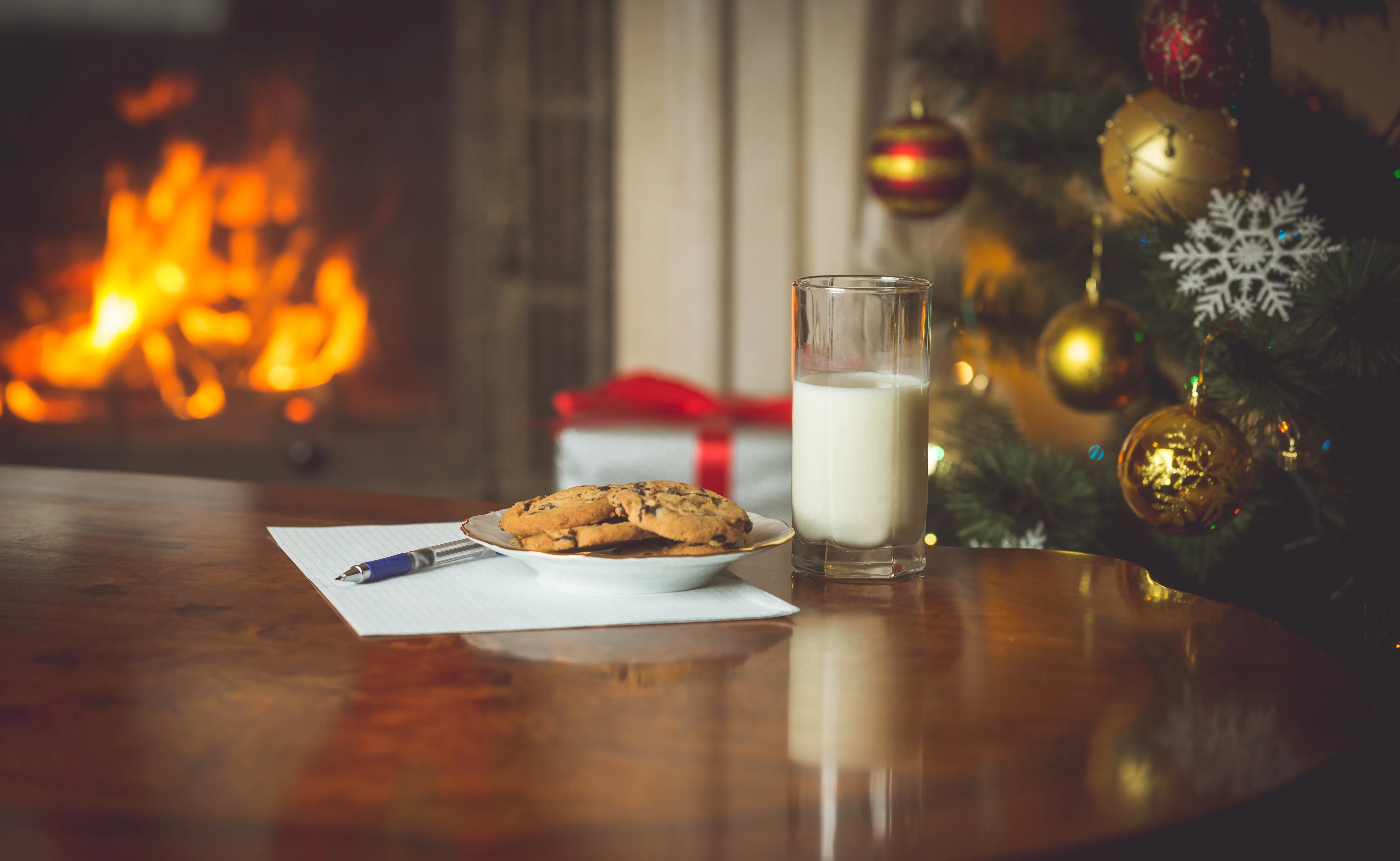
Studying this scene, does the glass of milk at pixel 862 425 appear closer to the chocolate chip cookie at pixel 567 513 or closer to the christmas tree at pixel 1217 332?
the chocolate chip cookie at pixel 567 513

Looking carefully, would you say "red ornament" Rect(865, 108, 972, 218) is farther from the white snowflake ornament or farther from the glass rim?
the glass rim

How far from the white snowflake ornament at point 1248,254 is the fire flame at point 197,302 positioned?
1.66 metres

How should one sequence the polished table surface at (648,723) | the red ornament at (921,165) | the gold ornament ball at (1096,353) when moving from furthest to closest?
the red ornament at (921,165), the gold ornament ball at (1096,353), the polished table surface at (648,723)

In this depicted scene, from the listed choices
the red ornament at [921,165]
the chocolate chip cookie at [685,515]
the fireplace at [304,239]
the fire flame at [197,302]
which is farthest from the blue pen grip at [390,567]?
the fire flame at [197,302]

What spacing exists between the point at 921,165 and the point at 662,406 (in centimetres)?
45

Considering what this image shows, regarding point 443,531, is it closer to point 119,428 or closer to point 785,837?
point 785,837

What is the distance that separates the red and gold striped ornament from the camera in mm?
1449

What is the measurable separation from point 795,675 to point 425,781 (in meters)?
0.17

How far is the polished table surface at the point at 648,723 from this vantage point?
0.39 metres

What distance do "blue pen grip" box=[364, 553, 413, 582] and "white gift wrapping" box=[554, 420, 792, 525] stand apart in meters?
0.81

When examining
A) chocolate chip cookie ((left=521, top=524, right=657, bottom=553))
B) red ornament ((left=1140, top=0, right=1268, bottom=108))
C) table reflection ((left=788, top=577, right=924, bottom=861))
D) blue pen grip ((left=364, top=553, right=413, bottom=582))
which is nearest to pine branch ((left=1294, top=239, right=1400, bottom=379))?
red ornament ((left=1140, top=0, right=1268, bottom=108))

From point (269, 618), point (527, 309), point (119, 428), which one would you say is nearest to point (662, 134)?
point (527, 309)

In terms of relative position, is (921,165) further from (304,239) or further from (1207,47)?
(304,239)

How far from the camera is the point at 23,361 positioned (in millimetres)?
2260
